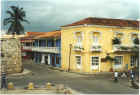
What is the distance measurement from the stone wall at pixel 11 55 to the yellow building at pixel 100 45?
6580mm

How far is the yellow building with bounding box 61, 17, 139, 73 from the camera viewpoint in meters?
22.8

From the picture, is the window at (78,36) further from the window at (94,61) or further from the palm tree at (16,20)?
the palm tree at (16,20)

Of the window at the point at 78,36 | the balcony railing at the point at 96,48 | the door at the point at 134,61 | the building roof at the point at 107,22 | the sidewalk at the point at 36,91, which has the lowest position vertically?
the sidewalk at the point at 36,91

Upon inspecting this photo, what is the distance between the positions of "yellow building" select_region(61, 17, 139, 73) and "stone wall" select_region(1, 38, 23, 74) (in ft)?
21.6

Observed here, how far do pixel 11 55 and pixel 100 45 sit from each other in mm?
10834

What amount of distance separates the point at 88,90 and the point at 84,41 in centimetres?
903

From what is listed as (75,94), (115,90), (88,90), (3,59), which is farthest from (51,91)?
(3,59)

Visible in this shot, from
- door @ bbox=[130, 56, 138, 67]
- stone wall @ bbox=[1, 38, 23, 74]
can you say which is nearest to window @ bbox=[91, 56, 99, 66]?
door @ bbox=[130, 56, 138, 67]

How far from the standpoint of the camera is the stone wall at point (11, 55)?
21516 millimetres

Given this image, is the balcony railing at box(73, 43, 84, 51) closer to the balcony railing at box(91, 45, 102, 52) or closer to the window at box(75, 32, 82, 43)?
the window at box(75, 32, 82, 43)

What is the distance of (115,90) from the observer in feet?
49.7

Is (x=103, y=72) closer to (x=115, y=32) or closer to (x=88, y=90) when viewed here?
(x=115, y=32)

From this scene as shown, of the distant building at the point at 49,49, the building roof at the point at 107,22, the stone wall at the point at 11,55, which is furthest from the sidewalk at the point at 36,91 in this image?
the distant building at the point at 49,49

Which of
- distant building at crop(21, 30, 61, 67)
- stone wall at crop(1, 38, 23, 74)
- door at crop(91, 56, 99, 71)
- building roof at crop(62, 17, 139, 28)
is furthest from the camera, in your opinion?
distant building at crop(21, 30, 61, 67)
